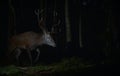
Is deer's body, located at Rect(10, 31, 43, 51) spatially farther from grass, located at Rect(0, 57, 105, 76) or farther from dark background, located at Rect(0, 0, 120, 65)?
grass, located at Rect(0, 57, 105, 76)

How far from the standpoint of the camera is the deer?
10.9 feet

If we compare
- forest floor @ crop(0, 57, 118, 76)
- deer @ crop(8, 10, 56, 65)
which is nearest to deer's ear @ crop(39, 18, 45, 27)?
deer @ crop(8, 10, 56, 65)

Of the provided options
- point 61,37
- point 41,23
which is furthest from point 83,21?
point 41,23

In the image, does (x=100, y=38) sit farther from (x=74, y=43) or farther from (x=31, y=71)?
(x=31, y=71)

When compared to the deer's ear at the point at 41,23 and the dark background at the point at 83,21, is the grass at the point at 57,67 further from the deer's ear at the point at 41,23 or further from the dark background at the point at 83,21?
the deer's ear at the point at 41,23

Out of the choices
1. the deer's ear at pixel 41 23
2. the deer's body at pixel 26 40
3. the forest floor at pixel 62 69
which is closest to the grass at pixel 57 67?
the forest floor at pixel 62 69

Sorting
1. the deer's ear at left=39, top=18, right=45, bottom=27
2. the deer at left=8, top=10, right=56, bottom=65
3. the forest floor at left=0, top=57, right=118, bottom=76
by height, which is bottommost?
the forest floor at left=0, top=57, right=118, bottom=76

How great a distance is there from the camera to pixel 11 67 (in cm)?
331

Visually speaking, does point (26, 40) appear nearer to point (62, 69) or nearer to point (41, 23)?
point (41, 23)

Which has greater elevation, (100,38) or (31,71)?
(100,38)

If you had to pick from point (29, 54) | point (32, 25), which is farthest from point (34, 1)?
point (29, 54)

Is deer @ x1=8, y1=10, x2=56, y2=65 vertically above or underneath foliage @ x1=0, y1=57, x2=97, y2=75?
above

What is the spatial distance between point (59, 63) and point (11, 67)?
1.18 ft

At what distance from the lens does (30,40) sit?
335 cm
